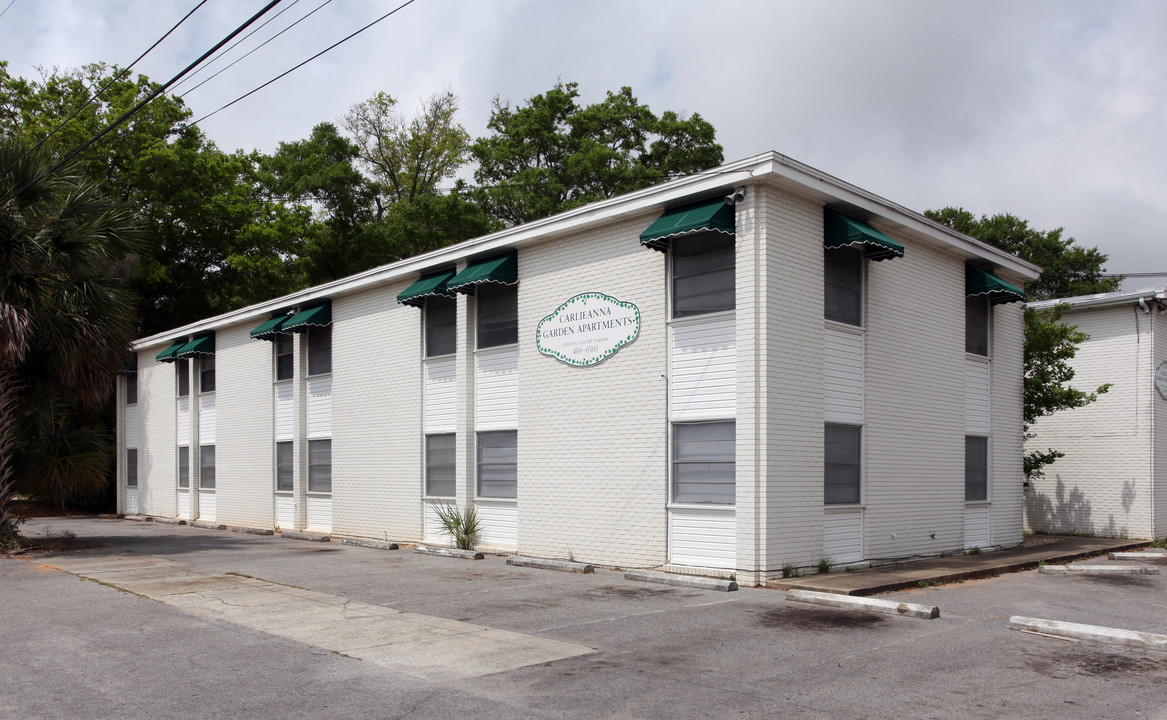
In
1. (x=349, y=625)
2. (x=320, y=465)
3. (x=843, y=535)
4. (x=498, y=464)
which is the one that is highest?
(x=498, y=464)

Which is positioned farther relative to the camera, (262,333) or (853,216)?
(262,333)

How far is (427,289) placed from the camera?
17359 mm

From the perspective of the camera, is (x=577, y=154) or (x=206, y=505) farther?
(x=577, y=154)

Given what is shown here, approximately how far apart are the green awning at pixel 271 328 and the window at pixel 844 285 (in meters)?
12.9

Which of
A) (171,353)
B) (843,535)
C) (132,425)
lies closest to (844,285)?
(843,535)

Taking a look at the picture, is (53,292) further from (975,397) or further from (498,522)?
(975,397)

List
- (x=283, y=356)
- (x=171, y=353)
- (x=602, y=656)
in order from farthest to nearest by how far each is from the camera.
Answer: (x=171, y=353) → (x=283, y=356) → (x=602, y=656)

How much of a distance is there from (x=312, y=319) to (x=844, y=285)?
39.1 ft

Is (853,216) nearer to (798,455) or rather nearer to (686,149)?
(798,455)

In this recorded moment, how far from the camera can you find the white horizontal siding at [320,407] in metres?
21.1

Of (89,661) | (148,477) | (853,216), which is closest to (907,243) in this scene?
(853,216)

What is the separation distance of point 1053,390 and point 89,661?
17961mm

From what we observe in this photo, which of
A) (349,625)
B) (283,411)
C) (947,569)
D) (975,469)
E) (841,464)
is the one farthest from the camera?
(283,411)

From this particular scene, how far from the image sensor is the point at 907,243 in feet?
51.0
